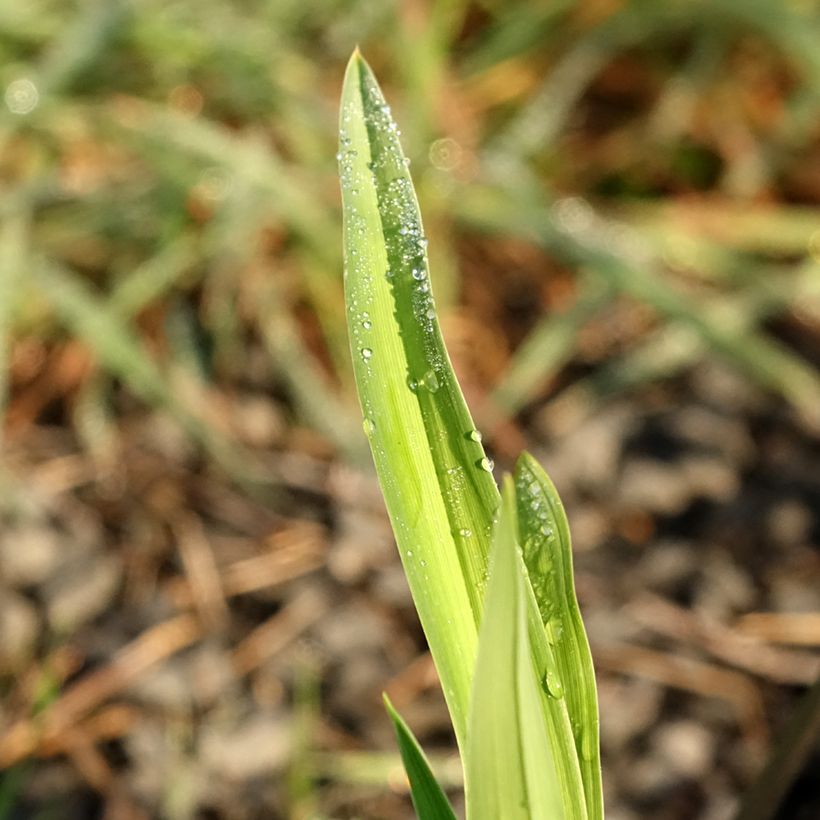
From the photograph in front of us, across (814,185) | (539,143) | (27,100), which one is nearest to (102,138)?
(27,100)

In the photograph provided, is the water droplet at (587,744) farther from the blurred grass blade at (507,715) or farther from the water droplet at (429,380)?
the water droplet at (429,380)

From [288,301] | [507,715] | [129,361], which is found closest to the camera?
[507,715]

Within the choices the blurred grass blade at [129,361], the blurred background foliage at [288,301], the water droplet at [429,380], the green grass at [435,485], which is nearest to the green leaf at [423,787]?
the green grass at [435,485]

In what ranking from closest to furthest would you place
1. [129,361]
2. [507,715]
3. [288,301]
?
[507,715] < [129,361] < [288,301]

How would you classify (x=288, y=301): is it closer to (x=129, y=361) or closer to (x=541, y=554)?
(x=129, y=361)

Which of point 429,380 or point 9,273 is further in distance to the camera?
point 9,273

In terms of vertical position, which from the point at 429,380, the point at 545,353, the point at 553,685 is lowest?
the point at 545,353

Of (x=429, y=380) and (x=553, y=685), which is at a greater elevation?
(x=429, y=380)


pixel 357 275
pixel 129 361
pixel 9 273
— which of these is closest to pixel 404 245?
pixel 357 275
